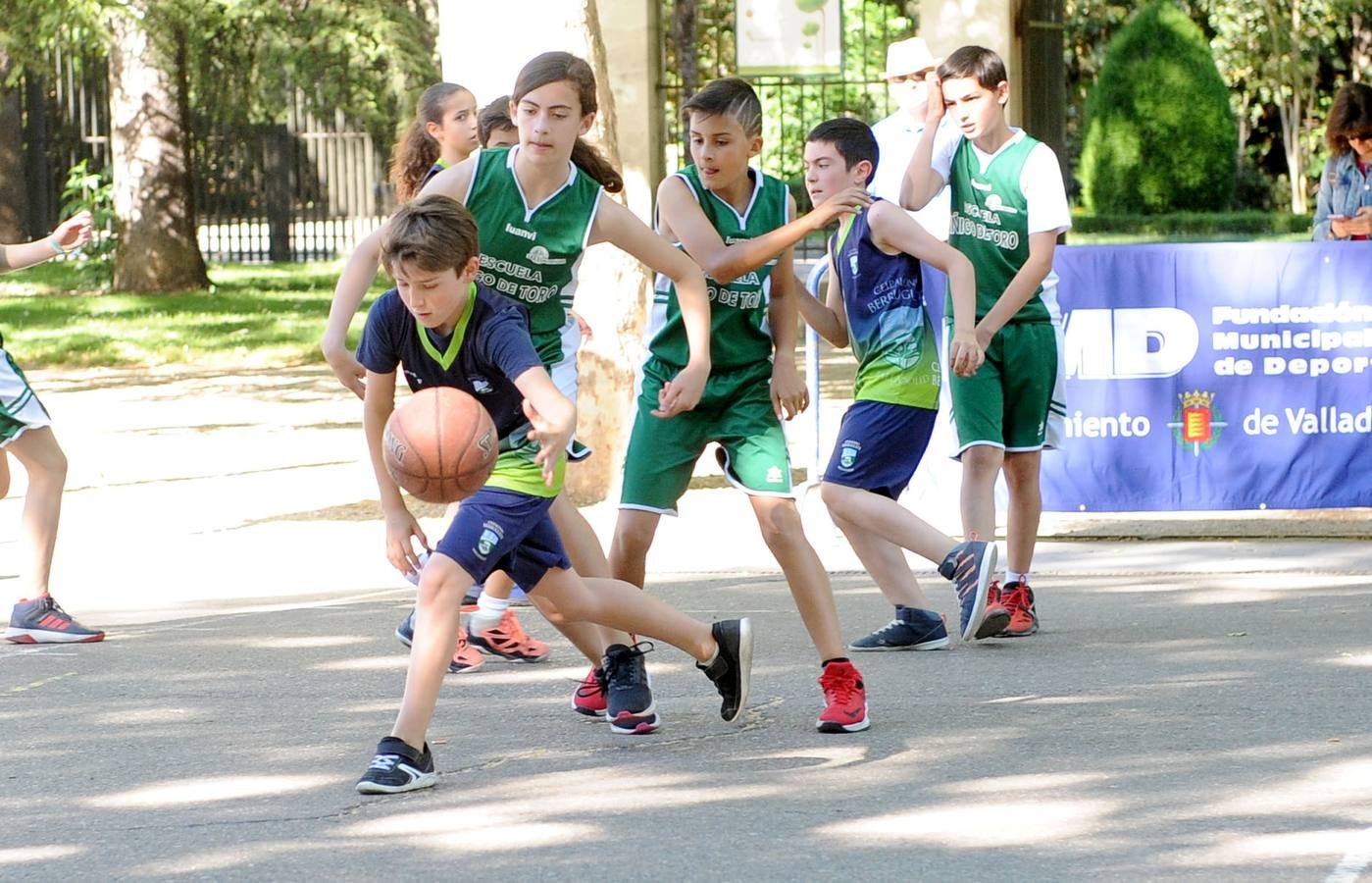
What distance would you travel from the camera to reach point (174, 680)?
6.90 meters

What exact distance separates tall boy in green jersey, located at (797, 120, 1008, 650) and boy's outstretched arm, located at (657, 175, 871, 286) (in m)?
0.71

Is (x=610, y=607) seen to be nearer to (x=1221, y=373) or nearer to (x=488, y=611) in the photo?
(x=488, y=611)

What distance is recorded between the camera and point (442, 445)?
5.15m

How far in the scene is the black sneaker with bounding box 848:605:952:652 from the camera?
23.5 ft

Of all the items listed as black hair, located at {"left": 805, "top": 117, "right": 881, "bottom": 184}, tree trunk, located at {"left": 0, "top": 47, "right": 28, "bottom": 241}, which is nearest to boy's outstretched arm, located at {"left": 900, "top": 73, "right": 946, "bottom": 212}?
black hair, located at {"left": 805, "top": 117, "right": 881, "bottom": 184}

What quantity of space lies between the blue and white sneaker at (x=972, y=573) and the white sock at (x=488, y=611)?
→ 150cm

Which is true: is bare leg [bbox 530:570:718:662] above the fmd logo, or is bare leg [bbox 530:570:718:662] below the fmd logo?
below

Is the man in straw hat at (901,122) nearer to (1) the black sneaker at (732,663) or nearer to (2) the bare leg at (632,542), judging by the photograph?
(2) the bare leg at (632,542)

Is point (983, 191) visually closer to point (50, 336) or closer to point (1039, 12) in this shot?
point (1039, 12)

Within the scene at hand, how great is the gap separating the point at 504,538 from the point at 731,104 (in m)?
1.55

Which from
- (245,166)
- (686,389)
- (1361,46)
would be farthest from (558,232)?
(1361,46)

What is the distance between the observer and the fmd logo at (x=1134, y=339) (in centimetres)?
952

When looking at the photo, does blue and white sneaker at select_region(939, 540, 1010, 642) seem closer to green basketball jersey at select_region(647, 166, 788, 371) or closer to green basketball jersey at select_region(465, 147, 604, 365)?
green basketball jersey at select_region(647, 166, 788, 371)

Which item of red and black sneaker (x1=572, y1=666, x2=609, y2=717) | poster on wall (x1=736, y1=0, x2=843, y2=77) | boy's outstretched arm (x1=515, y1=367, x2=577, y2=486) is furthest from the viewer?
poster on wall (x1=736, y1=0, x2=843, y2=77)
